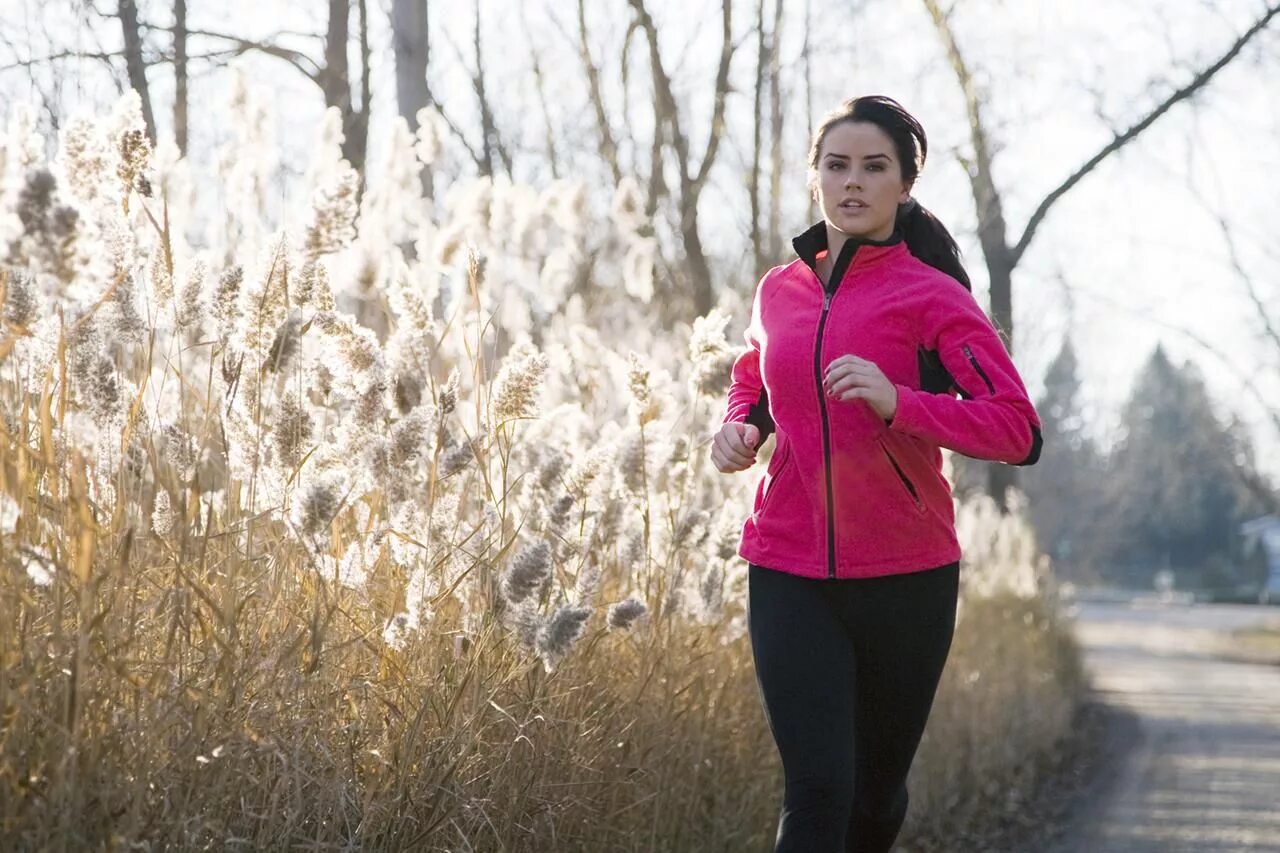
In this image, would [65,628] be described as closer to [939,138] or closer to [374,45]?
[374,45]

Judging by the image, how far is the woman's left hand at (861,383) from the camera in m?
2.88

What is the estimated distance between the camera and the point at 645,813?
13.0ft

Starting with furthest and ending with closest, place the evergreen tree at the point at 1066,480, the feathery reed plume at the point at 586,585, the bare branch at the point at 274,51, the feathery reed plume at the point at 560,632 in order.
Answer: the evergreen tree at the point at 1066,480 → the bare branch at the point at 274,51 → the feathery reed plume at the point at 586,585 → the feathery reed plume at the point at 560,632

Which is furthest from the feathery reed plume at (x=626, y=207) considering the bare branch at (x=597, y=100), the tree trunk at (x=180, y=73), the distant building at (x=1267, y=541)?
the distant building at (x=1267, y=541)

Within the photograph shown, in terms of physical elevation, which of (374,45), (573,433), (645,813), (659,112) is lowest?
(645,813)

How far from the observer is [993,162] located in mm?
13016

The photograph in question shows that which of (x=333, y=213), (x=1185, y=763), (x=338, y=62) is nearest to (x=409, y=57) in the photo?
(x=338, y=62)

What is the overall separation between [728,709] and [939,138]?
9443 millimetres

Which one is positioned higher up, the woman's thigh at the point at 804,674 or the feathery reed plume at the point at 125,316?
the feathery reed plume at the point at 125,316

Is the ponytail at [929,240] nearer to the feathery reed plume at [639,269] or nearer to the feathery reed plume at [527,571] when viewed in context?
the feathery reed plume at [527,571]

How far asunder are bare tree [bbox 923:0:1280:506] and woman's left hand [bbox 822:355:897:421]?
9.88 metres

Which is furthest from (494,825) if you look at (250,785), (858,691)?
(858,691)

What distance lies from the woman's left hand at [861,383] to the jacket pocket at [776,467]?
299 millimetres

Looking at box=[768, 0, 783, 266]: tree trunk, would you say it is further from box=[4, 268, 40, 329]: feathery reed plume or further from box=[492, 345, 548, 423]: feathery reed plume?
box=[4, 268, 40, 329]: feathery reed plume
